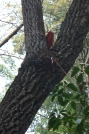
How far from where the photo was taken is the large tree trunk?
138 centimetres

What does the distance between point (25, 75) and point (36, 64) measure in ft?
0.25

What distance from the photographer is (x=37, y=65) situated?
4.92 ft

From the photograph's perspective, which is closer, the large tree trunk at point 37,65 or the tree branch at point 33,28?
the large tree trunk at point 37,65

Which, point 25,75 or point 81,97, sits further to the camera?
point 25,75

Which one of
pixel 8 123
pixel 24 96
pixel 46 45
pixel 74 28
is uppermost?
pixel 74 28

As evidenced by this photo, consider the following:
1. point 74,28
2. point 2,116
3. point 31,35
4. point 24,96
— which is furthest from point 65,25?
point 2,116

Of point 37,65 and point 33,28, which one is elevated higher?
point 33,28

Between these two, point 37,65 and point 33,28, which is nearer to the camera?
point 37,65

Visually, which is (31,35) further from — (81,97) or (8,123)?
(81,97)

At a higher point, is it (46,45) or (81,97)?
(46,45)

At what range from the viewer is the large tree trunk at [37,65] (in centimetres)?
138

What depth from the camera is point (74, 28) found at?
161 centimetres

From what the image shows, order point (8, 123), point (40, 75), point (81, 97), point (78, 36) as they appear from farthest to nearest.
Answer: point (78, 36), point (40, 75), point (8, 123), point (81, 97)

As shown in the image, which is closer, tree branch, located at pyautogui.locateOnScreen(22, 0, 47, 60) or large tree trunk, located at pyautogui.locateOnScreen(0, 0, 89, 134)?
large tree trunk, located at pyautogui.locateOnScreen(0, 0, 89, 134)
